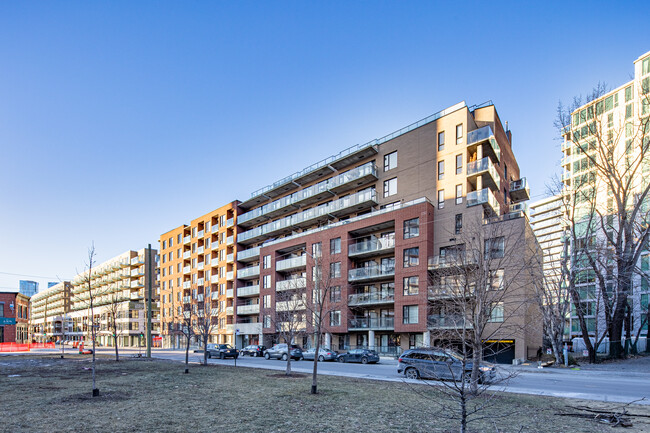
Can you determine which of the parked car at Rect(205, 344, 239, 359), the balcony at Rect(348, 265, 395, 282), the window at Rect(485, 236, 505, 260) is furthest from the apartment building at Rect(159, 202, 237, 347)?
the window at Rect(485, 236, 505, 260)

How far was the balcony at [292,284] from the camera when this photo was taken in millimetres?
38919

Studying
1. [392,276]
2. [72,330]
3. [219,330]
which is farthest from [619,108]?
[72,330]

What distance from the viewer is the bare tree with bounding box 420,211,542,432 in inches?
432

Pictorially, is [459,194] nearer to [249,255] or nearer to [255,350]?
[255,350]

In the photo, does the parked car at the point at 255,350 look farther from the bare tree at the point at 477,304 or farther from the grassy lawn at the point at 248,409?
the grassy lawn at the point at 248,409

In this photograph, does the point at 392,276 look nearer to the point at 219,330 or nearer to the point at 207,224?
the point at 219,330

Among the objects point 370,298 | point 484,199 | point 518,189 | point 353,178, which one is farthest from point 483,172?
point 370,298

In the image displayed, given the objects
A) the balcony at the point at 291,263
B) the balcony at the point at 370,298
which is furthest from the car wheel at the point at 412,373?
the balcony at the point at 291,263

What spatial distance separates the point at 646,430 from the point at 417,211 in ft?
105

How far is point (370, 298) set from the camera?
43969mm

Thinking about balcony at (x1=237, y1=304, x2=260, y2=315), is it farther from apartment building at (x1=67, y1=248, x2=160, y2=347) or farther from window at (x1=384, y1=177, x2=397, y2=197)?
apartment building at (x1=67, y1=248, x2=160, y2=347)

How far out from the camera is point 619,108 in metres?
68.1

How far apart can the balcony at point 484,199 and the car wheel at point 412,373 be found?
21.9m

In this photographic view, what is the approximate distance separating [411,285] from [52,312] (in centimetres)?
15360
